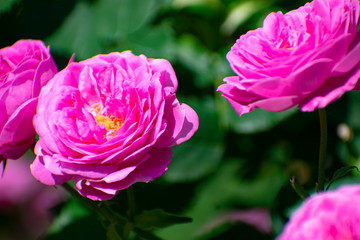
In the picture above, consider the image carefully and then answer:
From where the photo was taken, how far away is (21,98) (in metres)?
0.76

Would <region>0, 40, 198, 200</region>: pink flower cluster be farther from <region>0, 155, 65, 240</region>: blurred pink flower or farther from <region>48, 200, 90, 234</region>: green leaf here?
<region>0, 155, 65, 240</region>: blurred pink flower

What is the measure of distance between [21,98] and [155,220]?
0.29 meters

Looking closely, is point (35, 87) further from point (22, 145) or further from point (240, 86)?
point (240, 86)

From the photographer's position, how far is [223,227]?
3.43ft

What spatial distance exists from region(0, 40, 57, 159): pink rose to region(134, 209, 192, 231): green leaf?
0.22 meters

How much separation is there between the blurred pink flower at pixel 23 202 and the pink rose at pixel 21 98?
0.86 metres

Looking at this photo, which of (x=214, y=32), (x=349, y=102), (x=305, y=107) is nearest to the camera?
(x=305, y=107)

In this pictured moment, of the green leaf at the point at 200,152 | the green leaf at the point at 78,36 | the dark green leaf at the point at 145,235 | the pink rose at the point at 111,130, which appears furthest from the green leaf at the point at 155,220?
the green leaf at the point at 78,36

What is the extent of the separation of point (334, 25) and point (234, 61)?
14 centimetres

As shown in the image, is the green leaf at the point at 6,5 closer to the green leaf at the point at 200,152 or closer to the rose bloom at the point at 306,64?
the green leaf at the point at 200,152

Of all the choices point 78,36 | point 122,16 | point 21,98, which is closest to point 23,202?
point 78,36

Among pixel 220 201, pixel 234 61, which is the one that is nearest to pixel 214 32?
pixel 220 201

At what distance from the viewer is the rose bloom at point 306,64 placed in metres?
0.62

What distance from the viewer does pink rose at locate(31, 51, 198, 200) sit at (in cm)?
69
